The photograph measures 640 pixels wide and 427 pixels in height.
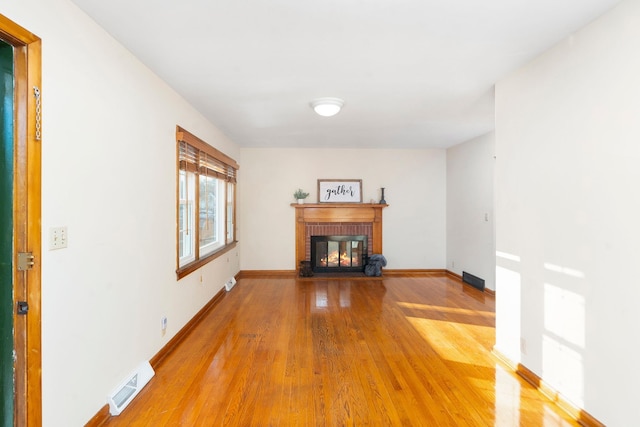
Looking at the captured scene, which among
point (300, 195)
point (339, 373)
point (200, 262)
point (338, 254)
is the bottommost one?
point (339, 373)

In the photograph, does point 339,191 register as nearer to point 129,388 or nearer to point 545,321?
point 545,321

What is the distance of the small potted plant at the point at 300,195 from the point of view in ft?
20.0

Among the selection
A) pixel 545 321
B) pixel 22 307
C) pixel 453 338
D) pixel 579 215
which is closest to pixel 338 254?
pixel 453 338

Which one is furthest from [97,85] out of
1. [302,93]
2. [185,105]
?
[302,93]

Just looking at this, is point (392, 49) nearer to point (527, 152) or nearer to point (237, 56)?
point (237, 56)

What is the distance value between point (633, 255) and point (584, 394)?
0.91m

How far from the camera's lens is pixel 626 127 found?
1764 millimetres

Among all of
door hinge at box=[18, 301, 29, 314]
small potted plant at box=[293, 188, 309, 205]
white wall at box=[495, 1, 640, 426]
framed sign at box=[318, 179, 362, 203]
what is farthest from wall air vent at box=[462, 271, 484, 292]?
door hinge at box=[18, 301, 29, 314]

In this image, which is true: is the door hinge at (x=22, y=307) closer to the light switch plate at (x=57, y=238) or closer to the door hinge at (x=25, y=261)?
the door hinge at (x=25, y=261)

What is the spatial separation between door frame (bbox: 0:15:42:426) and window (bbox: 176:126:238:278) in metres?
1.70

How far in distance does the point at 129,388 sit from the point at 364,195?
191 inches

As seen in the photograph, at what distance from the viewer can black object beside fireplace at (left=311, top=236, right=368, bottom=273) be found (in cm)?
629

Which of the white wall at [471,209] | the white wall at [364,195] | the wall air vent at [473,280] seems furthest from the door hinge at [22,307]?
the wall air vent at [473,280]

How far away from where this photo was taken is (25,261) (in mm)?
1511
